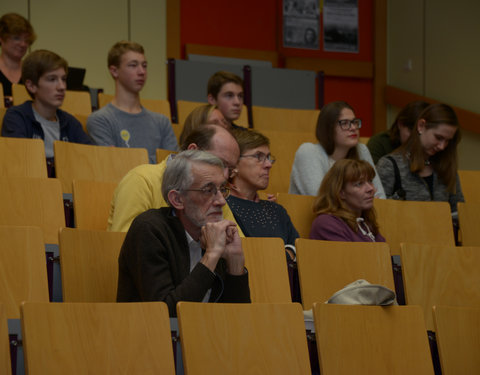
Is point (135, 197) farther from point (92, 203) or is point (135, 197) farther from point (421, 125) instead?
point (421, 125)

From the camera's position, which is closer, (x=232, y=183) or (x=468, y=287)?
(x=468, y=287)

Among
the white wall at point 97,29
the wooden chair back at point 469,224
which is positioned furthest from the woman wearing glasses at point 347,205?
the white wall at point 97,29

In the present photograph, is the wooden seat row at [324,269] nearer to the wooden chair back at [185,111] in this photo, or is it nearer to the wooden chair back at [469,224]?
the wooden chair back at [469,224]

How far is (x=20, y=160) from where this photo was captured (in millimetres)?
2867

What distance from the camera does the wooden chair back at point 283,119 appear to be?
14.8 feet

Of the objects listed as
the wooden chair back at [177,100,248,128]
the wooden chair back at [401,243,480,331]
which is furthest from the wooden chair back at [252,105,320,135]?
the wooden chair back at [401,243,480,331]

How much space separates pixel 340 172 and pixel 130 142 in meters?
1.15

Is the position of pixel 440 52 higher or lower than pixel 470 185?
higher

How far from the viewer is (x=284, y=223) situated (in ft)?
9.26

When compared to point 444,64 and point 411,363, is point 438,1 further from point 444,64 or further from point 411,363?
point 411,363

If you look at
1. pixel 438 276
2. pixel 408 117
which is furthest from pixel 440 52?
pixel 438 276

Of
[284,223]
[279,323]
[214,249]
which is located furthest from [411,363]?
[284,223]

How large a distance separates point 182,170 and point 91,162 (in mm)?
1026

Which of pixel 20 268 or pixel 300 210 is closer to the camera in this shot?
pixel 20 268
